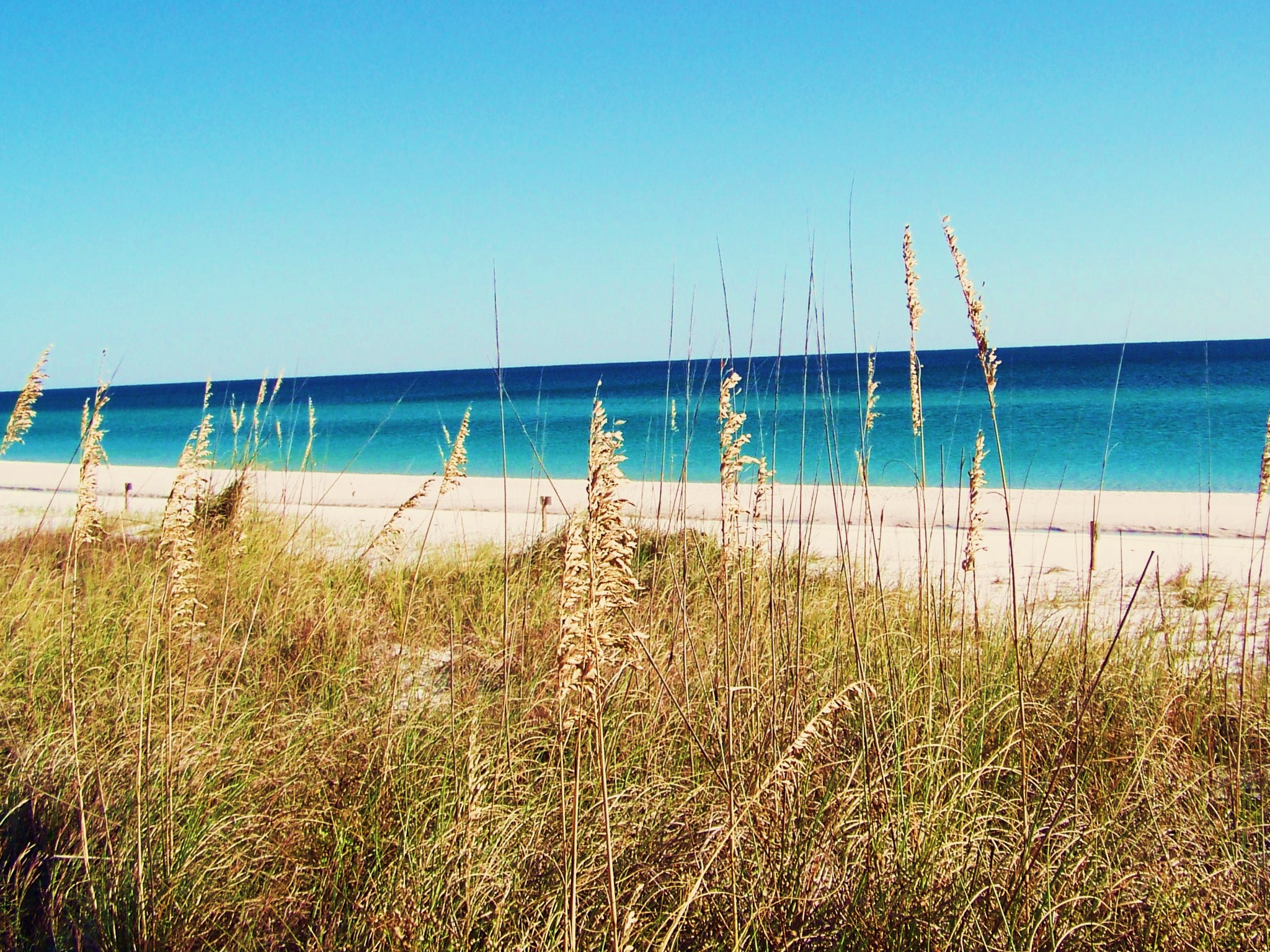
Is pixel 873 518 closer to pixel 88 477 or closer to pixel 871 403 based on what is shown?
pixel 871 403

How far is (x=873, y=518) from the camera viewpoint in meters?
3.24

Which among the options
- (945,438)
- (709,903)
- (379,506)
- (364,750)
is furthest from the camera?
(945,438)

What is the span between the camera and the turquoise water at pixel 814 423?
4.96 m

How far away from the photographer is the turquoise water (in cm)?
496

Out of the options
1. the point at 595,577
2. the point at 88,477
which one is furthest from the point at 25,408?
the point at 595,577

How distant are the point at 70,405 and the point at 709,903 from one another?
86986mm

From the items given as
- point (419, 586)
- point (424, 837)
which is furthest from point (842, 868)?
point (419, 586)

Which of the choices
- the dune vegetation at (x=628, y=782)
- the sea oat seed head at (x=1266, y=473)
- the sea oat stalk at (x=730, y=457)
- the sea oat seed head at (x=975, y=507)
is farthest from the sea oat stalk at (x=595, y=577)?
the sea oat seed head at (x=1266, y=473)

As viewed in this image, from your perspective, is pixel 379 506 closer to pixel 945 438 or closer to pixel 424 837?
pixel 424 837

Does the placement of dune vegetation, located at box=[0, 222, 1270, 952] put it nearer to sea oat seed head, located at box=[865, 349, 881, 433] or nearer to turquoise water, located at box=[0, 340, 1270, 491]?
sea oat seed head, located at box=[865, 349, 881, 433]

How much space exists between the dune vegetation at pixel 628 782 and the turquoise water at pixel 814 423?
67 cm

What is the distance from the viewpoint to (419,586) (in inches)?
184

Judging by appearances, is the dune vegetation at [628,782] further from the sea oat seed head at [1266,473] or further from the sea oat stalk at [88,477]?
the sea oat seed head at [1266,473]

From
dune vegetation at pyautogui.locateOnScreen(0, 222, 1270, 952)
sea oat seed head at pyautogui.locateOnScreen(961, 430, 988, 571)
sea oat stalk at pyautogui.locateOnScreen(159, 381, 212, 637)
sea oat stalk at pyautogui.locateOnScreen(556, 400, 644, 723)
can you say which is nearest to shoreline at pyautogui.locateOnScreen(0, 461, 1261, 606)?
sea oat seed head at pyautogui.locateOnScreen(961, 430, 988, 571)
